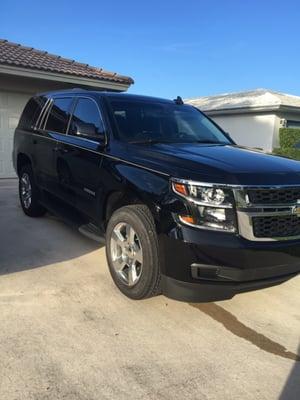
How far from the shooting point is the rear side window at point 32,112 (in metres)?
6.45

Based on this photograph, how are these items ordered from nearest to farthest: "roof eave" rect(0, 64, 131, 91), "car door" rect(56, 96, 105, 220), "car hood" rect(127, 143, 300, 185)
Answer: "car hood" rect(127, 143, 300, 185) → "car door" rect(56, 96, 105, 220) → "roof eave" rect(0, 64, 131, 91)

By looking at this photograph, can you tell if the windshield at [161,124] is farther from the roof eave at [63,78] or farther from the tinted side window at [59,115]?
the roof eave at [63,78]

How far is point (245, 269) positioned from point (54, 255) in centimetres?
262

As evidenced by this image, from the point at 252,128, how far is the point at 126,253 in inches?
697

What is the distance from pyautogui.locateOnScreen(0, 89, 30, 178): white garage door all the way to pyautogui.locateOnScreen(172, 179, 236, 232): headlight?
9.27 meters

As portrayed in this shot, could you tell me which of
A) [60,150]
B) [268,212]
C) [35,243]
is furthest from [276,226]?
[35,243]

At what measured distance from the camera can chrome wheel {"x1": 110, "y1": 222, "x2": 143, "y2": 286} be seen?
3.84 metres

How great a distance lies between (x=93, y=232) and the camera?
4824 mm

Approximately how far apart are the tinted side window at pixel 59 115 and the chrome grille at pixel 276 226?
307 centimetres

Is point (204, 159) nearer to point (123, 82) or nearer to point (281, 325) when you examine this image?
point (281, 325)

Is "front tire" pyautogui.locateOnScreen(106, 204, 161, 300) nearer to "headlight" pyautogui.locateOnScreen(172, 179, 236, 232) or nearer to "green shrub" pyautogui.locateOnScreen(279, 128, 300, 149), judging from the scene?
"headlight" pyautogui.locateOnScreen(172, 179, 236, 232)

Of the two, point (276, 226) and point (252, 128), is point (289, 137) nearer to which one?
point (252, 128)

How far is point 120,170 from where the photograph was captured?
13.6ft

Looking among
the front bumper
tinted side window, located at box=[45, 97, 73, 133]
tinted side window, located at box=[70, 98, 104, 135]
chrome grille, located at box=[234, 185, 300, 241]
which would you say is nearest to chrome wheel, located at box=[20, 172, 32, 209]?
tinted side window, located at box=[45, 97, 73, 133]
